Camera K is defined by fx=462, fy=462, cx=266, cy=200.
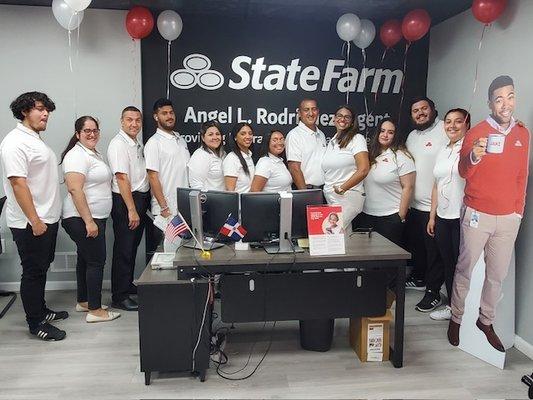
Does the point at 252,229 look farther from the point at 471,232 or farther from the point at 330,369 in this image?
the point at 471,232

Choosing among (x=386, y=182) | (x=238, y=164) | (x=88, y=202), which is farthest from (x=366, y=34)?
(x=88, y=202)

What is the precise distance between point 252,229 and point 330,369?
100 cm

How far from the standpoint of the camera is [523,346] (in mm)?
3107

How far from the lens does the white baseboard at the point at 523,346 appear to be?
305cm

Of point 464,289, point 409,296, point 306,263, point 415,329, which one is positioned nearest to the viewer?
point 306,263

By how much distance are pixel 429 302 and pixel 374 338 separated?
110 centimetres

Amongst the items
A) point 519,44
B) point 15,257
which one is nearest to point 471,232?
point 519,44

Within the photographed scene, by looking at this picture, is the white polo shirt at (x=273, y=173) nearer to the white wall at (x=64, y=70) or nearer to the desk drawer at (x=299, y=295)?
the desk drawer at (x=299, y=295)

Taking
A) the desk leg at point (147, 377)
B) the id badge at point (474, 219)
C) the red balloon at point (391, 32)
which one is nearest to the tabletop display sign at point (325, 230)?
the id badge at point (474, 219)

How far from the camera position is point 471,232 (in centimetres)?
301

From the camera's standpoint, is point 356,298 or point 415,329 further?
point 415,329

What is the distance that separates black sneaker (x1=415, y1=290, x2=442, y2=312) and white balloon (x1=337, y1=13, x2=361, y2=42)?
2.30 metres

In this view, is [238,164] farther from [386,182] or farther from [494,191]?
[494,191]

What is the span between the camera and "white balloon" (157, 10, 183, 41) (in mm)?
3871
